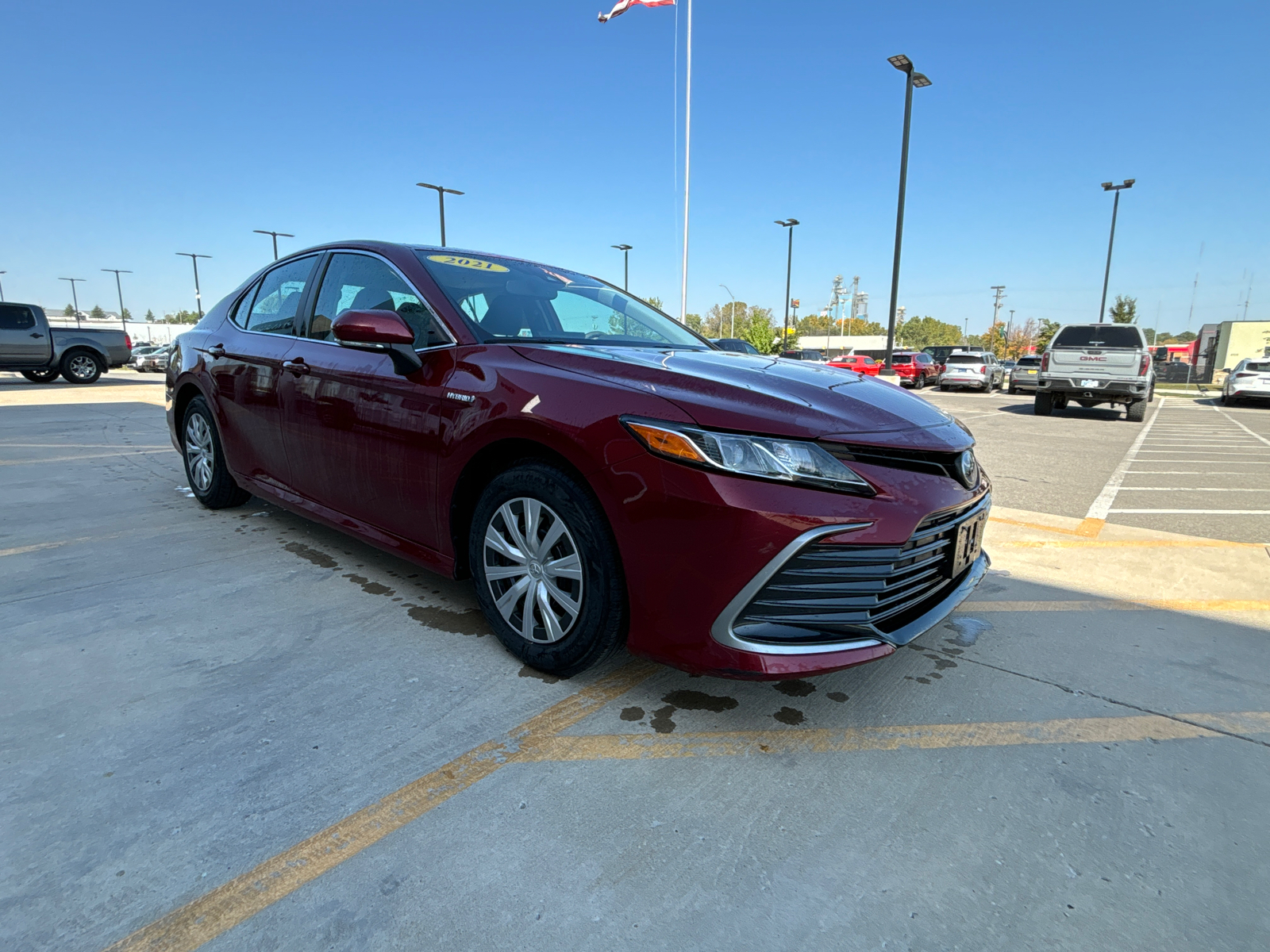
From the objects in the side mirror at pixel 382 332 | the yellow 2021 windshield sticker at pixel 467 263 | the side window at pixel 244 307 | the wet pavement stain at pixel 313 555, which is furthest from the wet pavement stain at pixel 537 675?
the side window at pixel 244 307

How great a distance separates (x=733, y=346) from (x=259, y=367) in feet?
8.29

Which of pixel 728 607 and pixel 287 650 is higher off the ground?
pixel 728 607

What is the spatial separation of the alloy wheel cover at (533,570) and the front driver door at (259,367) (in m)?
1.67

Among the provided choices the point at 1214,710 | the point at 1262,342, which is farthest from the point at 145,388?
the point at 1262,342

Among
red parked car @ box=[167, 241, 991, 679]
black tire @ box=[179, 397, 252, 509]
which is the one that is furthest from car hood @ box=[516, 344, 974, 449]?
black tire @ box=[179, 397, 252, 509]

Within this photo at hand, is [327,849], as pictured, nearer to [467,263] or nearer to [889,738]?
[889,738]

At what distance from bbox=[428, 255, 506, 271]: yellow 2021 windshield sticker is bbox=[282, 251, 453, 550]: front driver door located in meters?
0.20

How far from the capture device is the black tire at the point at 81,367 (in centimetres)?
1800

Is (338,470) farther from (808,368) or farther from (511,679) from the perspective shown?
(808,368)

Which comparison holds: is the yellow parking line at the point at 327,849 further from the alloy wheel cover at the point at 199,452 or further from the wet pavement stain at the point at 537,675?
the alloy wheel cover at the point at 199,452

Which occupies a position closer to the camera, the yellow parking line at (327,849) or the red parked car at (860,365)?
the yellow parking line at (327,849)

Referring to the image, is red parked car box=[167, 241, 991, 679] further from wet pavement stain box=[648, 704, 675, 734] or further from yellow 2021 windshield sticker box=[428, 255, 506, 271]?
wet pavement stain box=[648, 704, 675, 734]

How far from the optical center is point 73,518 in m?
4.49

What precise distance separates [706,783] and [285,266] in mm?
3544
